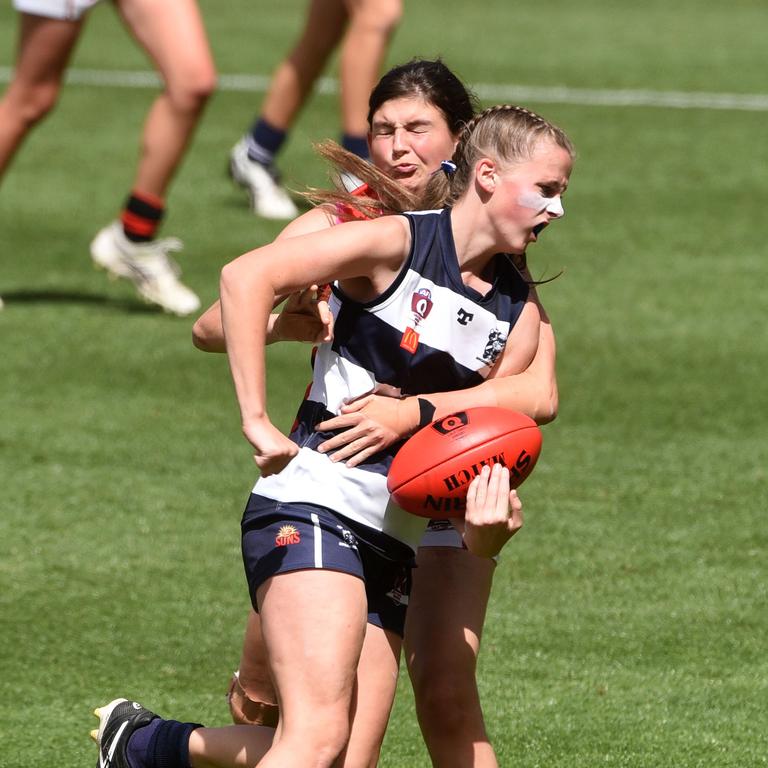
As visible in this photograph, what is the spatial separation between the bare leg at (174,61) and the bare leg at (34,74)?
35 centimetres

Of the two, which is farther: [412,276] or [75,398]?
[75,398]

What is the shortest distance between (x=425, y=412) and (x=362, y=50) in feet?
21.7

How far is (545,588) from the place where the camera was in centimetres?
595

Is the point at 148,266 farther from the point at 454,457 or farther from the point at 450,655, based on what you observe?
the point at 454,457

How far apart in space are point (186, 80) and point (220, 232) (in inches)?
87.7

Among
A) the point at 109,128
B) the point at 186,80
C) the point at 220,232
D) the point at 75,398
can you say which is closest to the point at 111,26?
the point at 109,128

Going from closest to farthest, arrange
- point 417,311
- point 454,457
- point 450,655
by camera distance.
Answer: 1. point 454,457
2. point 417,311
3. point 450,655

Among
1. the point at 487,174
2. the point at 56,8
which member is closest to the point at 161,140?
the point at 56,8

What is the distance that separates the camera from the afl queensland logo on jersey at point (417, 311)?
4098 millimetres

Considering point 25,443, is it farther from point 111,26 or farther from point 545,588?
point 111,26

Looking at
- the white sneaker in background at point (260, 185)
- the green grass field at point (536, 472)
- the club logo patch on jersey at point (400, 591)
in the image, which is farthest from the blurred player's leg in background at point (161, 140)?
the club logo patch on jersey at point (400, 591)

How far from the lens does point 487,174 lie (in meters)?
4.11

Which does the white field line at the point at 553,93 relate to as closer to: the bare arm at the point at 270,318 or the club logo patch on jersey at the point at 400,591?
the bare arm at the point at 270,318

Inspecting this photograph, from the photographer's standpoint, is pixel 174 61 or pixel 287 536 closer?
pixel 287 536
